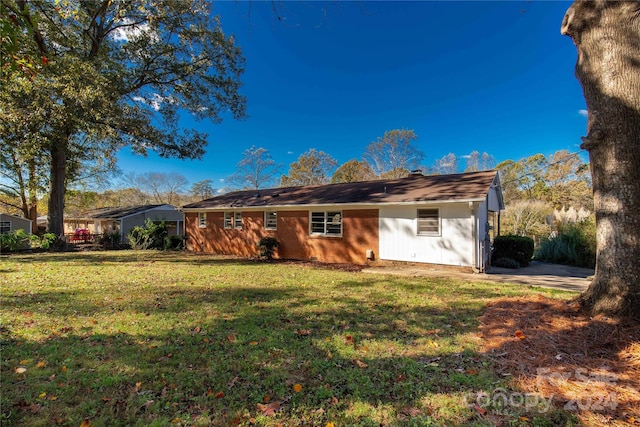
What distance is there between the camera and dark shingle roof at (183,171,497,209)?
10828mm

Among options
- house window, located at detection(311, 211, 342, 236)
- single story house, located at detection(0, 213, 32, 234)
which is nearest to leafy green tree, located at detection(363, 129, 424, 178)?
house window, located at detection(311, 211, 342, 236)

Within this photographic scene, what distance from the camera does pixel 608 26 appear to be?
4.24m

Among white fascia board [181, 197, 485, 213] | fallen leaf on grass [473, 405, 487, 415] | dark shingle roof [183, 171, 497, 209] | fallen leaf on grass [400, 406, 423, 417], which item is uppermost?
dark shingle roof [183, 171, 497, 209]

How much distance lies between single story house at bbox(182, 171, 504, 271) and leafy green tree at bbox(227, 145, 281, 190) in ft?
69.6

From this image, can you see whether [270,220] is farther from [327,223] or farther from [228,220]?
[327,223]

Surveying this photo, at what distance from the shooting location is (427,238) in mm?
11109

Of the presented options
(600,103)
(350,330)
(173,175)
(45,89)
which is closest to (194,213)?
(45,89)

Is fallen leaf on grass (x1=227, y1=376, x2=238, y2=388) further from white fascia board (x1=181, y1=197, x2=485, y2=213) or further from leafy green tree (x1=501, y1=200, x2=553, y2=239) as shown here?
leafy green tree (x1=501, y1=200, x2=553, y2=239)

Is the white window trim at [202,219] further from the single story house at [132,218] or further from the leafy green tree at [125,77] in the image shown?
the single story house at [132,218]

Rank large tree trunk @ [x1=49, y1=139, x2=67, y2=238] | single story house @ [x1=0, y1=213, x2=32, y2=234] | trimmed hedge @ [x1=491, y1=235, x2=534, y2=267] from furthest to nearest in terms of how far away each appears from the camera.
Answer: single story house @ [x1=0, y1=213, x2=32, y2=234] → large tree trunk @ [x1=49, y1=139, x2=67, y2=238] → trimmed hedge @ [x1=491, y1=235, x2=534, y2=267]

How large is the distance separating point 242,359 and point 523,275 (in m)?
9.90

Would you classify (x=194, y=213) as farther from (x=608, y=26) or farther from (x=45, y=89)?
(x=608, y=26)

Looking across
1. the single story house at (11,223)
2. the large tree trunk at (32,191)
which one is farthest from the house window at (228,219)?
the single story house at (11,223)

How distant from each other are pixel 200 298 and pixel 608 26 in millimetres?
8412
